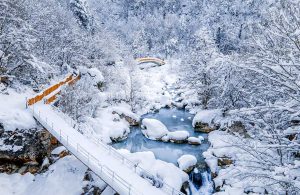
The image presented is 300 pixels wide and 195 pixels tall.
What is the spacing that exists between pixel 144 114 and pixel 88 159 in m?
23.7

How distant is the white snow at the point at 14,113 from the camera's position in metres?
24.1

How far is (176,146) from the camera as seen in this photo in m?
33.0

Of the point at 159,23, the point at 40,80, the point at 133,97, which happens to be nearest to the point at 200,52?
the point at 133,97

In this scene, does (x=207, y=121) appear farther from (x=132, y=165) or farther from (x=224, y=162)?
(x=132, y=165)

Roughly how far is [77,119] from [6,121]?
7.50m

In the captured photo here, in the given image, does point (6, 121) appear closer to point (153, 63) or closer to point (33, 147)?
point (33, 147)

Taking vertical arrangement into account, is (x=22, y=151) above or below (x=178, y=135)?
above

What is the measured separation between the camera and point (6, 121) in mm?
24047

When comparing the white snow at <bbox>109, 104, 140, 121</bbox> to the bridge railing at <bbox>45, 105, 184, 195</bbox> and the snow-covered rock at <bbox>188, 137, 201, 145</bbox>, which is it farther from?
the bridge railing at <bbox>45, 105, 184, 195</bbox>

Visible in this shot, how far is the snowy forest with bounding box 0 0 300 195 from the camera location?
284 inches

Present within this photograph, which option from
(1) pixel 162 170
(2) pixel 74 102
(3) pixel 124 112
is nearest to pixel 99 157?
(1) pixel 162 170

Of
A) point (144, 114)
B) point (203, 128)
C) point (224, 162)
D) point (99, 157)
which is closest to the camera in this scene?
point (99, 157)

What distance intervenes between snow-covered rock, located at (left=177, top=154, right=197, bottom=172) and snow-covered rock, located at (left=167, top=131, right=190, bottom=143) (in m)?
5.61

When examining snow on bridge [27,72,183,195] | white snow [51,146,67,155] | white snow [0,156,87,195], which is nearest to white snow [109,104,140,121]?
snow on bridge [27,72,183,195]
